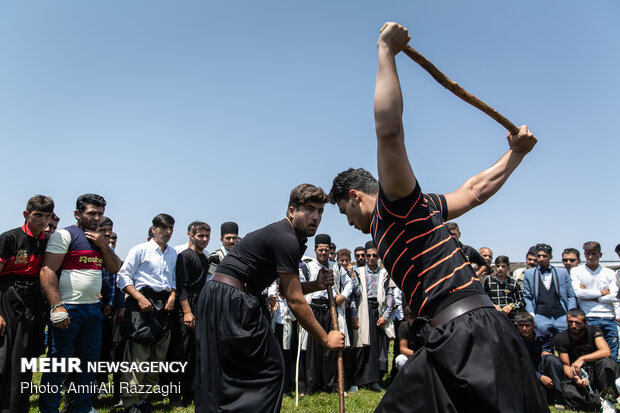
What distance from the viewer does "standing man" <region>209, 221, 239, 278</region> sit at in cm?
758

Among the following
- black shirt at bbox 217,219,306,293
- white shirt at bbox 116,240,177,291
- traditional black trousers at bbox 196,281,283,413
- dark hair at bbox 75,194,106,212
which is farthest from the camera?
white shirt at bbox 116,240,177,291

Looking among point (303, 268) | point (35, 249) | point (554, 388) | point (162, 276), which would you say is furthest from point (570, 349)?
point (35, 249)

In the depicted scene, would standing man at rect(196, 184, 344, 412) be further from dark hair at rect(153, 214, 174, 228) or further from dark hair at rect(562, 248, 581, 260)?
dark hair at rect(562, 248, 581, 260)

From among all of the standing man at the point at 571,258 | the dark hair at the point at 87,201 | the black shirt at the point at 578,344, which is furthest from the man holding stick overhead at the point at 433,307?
the standing man at the point at 571,258

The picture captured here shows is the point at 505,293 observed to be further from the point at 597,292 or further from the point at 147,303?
the point at 147,303

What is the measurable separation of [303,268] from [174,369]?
2600mm

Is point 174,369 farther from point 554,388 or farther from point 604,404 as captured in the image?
point 604,404

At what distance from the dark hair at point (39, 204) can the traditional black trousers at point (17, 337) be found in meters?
0.82

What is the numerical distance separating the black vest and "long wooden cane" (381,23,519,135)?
6272 millimetres

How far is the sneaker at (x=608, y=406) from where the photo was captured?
651cm

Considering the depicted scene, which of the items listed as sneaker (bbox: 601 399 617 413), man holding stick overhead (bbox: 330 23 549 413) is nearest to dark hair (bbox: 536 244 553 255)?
sneaker (bbox: 601 399 617 413)

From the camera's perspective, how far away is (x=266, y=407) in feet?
12.0

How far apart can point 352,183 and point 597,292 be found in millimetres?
7231

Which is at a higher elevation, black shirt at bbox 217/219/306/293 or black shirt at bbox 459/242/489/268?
black shirt at bbox 459/242/489/268
